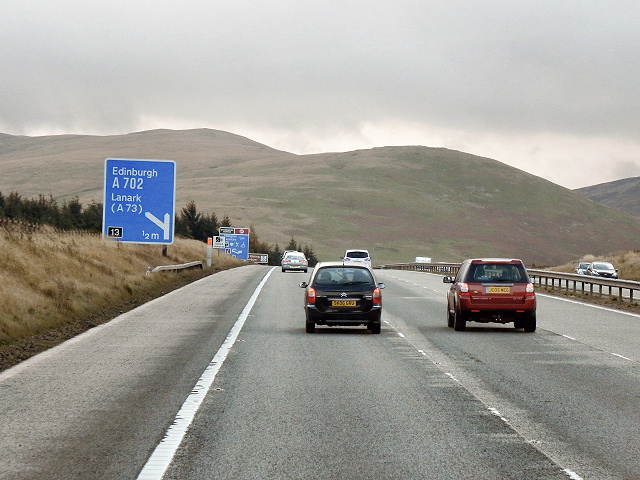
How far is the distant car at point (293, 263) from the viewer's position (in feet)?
202

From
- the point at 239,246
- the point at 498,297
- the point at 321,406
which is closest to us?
the point at 321,406

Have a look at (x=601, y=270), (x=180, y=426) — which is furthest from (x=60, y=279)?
(x=601, y=270)

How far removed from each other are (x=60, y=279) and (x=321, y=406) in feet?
52.9

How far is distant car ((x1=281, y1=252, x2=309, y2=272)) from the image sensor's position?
6153 centimetres

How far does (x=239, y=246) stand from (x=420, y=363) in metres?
71.3

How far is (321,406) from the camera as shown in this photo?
9938 mm

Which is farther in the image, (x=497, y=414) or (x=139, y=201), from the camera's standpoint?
(x=139, y=201)

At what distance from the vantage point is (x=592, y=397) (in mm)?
10898

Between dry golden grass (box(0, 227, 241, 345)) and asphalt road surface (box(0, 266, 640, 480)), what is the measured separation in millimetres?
1568

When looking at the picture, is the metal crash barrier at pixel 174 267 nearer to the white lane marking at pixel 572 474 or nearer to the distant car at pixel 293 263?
the distant car at pixel 293 263

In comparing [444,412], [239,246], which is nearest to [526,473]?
[444,412]

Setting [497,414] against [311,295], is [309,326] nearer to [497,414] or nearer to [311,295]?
[311,295]

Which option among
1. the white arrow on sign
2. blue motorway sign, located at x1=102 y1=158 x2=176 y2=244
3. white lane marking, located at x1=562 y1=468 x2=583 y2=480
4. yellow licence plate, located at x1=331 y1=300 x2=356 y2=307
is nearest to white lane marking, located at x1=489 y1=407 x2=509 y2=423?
white lane marking, located at x1=562 y1=468 x2=583 y2=480

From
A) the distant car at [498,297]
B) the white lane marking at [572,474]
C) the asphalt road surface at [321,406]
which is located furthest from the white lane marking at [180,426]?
the distant car at [498,297]
